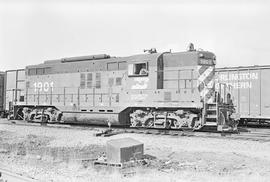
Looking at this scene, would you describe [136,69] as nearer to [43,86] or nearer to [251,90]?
[43,86]

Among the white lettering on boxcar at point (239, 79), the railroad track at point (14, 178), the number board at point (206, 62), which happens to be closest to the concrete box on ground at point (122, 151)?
the railroad track at point (14, 178)

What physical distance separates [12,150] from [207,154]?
20.3 feet

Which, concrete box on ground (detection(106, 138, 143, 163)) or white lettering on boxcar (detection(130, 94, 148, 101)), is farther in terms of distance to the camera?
white lettering on boxcar (detection(130, 94, 148, 101))

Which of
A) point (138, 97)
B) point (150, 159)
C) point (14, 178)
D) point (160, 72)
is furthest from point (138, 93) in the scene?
point (14, 178)

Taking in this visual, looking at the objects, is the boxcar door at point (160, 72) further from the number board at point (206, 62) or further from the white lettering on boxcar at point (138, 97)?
the number board at point (206, 62)

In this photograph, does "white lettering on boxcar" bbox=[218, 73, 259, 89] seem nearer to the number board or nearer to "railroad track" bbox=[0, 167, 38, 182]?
the number board

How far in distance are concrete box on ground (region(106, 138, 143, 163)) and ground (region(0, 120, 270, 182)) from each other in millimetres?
336

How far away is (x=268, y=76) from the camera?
59.3 ft

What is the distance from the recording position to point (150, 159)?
8609 mm

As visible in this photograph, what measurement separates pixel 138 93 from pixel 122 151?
7.04 m

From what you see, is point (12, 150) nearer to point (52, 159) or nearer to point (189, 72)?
point (52, 159)

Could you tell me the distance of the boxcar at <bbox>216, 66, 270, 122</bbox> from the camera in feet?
59.2

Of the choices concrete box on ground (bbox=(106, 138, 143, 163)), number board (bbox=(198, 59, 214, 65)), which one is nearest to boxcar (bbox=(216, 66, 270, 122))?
number board (bbox=(198, 59, 214, 65))

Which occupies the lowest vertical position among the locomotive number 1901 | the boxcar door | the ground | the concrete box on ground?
the ground
